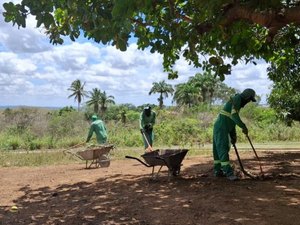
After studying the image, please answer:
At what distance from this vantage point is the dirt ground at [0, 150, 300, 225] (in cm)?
685

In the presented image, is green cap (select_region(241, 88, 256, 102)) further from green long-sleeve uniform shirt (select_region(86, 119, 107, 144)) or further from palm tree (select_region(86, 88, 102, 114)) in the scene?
palm tree (select_region(86, 88, 102, 114))

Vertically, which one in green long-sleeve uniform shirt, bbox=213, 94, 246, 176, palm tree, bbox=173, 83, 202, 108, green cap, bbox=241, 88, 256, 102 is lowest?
green long-sleeve uniform shirt, bbox=213, 94, 246, 176

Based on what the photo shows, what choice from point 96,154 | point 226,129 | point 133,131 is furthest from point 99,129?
point 133,131

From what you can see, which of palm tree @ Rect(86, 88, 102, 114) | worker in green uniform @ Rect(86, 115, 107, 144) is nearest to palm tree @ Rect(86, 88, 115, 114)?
palm tree @ Rect(86, 88, 102, 114)

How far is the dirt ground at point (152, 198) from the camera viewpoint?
6852mm

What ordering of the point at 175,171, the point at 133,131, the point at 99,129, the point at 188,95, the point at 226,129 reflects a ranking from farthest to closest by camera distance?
the point at 188,95
the point at 133,131
the point at 99,129
the point at 175,171
the point at 226,129

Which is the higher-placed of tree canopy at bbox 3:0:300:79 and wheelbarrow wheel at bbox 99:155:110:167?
tree canopy at bbox 3:0:300:79

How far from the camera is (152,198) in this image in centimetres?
834

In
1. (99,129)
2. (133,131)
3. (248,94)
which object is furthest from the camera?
(133,131)

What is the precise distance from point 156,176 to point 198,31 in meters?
3.94

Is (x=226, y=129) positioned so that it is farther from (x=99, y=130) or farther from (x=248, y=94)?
(x=99, y=130)

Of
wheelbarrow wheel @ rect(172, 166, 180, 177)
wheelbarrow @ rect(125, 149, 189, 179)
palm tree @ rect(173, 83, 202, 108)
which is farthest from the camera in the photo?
palm tree @ rect(173, 83, 202, 108)

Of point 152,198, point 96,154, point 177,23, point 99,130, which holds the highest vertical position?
point 177,23

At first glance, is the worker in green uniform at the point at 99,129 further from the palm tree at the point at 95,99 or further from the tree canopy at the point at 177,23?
the palm tree at the point at 95,99
